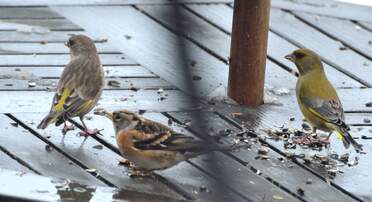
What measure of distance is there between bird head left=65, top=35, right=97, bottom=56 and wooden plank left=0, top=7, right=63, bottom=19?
98 cm

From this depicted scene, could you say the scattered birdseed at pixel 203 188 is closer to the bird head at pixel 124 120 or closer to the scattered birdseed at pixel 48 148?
the bird head at pixel 124 120

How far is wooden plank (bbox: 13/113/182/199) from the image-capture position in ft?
13.8

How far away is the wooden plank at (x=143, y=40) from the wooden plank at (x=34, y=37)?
18 cm

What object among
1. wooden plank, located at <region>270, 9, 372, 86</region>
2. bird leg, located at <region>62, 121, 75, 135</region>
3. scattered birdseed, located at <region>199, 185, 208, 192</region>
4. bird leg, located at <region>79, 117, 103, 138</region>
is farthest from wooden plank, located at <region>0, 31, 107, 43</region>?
scattered birdseed, located at <region>199, 185, 208, 192</region>

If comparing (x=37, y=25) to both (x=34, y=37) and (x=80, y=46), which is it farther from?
(x=80, y=46)

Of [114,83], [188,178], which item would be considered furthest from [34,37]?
[188,178]

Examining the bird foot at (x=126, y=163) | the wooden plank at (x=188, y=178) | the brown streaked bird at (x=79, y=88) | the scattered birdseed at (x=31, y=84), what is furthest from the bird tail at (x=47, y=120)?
the scattered birdseed at (x=31, y=84)

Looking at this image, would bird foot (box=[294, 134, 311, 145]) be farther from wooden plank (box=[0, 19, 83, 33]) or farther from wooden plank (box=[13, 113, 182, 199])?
wooden plank (box=[0, 19, 83, 33])

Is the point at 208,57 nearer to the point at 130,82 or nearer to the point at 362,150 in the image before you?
the point at 130,82

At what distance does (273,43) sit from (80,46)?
4.94 feet

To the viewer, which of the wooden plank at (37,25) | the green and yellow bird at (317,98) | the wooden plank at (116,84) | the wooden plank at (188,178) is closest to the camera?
the wooden plank at (188,178)

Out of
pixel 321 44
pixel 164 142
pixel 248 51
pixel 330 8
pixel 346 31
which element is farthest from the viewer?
pixel 330 8

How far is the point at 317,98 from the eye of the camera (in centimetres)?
551

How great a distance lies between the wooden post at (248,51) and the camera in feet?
17.4
